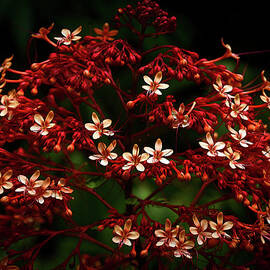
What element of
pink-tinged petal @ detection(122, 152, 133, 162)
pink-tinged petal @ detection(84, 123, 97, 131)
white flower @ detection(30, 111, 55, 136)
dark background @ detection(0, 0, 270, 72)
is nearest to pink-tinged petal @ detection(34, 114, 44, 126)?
white flower @ detection(30, 111, 55, 136)

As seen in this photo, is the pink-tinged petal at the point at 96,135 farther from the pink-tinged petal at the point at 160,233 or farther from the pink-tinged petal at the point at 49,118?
the pink-tinged petal at the point at 160,233

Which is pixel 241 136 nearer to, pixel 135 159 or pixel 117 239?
pixel 135 159

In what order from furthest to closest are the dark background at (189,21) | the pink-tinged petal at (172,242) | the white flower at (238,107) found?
the dark background at (189,21) → the white flower at (238,107) → the pink-tinged petal at (172,242)

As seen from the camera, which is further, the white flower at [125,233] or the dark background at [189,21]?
the dark background at [189,21]

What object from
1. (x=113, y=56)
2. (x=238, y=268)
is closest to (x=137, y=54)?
(x=113, y=56)

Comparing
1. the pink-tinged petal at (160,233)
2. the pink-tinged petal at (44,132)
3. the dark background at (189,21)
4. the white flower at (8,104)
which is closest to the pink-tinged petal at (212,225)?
the pink-tinged petal at (160,233)

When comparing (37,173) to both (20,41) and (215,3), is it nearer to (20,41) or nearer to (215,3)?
(20,41)

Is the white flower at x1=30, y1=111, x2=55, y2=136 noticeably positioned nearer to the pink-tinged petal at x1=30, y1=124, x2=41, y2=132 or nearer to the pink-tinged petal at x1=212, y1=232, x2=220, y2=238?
the pink-tinged petal at x1=30, y1=124, x2=41, y2=132

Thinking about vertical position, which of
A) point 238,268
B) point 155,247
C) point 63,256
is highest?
point 155,247

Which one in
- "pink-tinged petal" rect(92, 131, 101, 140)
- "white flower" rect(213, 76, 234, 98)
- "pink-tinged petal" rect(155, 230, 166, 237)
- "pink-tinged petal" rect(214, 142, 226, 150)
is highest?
"white flower" rect(213, 76, 234, 98)

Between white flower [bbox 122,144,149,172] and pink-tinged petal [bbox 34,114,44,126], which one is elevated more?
pink-tinged petal [bbox 34,114,44,126]

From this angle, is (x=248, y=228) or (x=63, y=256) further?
(x=63, y=256)
